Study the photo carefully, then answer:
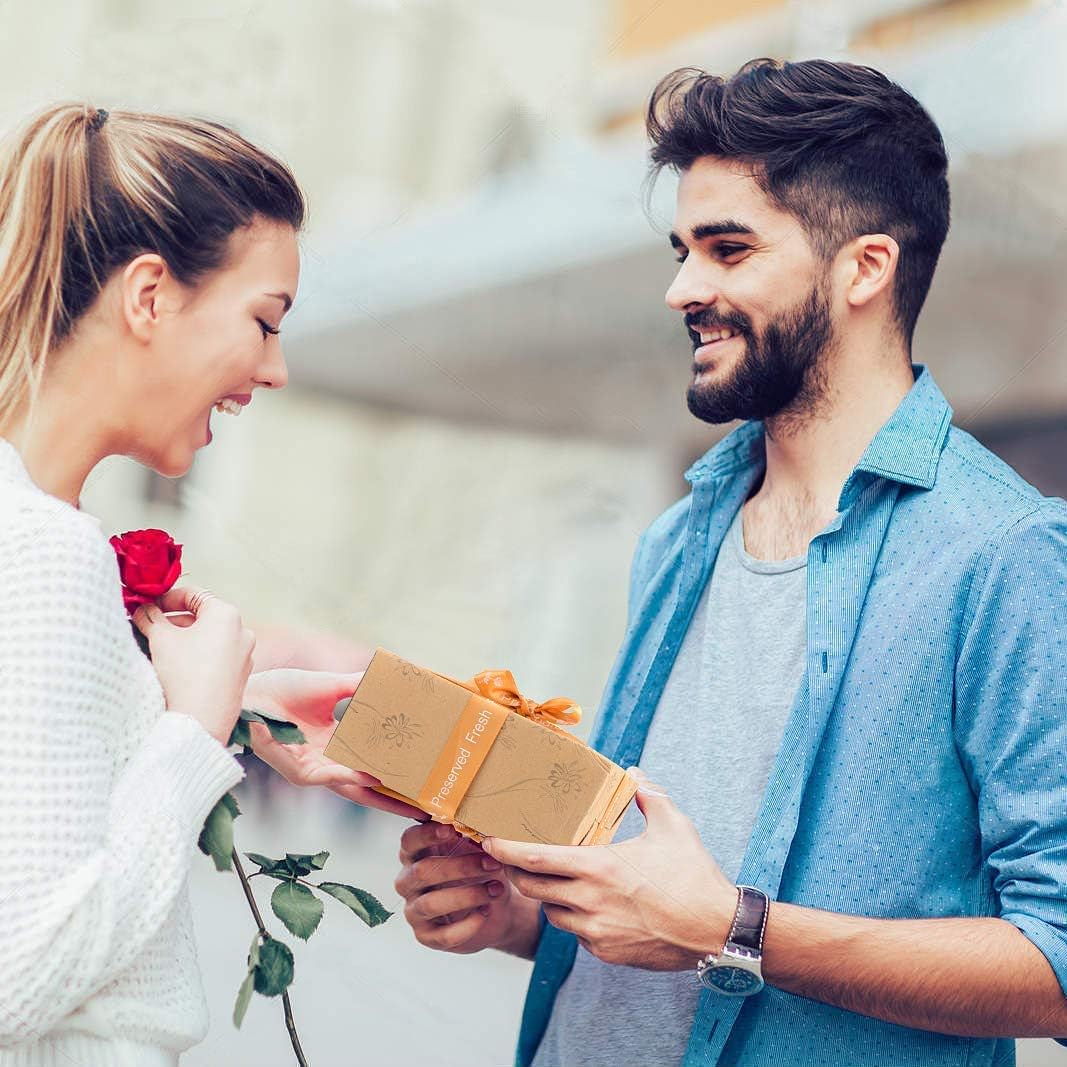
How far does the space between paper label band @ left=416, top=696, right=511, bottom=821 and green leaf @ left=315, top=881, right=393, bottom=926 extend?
0.10m

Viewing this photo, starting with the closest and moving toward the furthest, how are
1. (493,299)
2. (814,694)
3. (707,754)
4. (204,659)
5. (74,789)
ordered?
(74,789)
(204,659)
(814,694)
(707,754)
(493,299)

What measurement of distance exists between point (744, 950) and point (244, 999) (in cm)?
42

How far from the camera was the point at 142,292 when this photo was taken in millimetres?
961

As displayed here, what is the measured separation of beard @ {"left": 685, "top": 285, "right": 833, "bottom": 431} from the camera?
133cm

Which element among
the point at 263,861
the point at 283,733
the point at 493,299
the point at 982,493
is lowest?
the point at 263,861

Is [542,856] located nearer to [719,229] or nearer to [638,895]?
[638,895]

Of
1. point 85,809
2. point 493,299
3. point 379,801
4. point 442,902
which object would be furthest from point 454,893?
point 493,299

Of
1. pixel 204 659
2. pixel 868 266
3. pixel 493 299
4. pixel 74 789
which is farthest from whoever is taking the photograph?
pixel 493 299

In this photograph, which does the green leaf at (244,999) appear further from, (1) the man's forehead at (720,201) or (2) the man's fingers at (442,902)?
(1) the man's forehead at (720,201)

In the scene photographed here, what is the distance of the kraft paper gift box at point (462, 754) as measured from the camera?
1.02 metres

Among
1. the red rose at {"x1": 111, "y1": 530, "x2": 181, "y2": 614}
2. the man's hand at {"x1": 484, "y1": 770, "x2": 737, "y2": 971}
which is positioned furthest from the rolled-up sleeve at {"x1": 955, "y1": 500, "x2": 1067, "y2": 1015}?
the red rose at {"x1": 111, "y1": 530, "x2": 181, "y2": 614}

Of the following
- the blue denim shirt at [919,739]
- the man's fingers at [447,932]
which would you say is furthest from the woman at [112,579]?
the blue denim shirt at [919,739]

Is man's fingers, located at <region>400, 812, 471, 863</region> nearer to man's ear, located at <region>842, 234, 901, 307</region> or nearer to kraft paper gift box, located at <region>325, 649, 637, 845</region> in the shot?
kraft paper gift box, located at <region>325, 649, 637, 845</region>

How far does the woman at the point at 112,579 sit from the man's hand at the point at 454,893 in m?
0.17
